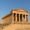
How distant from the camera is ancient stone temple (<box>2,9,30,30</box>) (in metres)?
1.53

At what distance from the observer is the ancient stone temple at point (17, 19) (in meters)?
1.53

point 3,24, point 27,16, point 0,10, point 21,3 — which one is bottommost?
point 3,24

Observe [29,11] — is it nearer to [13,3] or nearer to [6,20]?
[13,3]


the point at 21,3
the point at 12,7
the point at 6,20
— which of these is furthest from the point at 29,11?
the point at 6,20

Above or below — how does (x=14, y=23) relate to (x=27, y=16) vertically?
below

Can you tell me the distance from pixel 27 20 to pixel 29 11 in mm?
161

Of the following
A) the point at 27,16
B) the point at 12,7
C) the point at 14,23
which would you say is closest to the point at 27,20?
the point at 27,16

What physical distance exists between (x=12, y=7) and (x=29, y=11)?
0.99ft

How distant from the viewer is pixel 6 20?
5.08 ft

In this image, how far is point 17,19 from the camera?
1563 mm

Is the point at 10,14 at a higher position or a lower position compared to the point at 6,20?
higher

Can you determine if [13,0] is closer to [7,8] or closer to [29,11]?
[7,8]

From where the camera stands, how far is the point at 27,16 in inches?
61.3

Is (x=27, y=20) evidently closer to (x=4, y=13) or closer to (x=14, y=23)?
(x=14, y=23)
